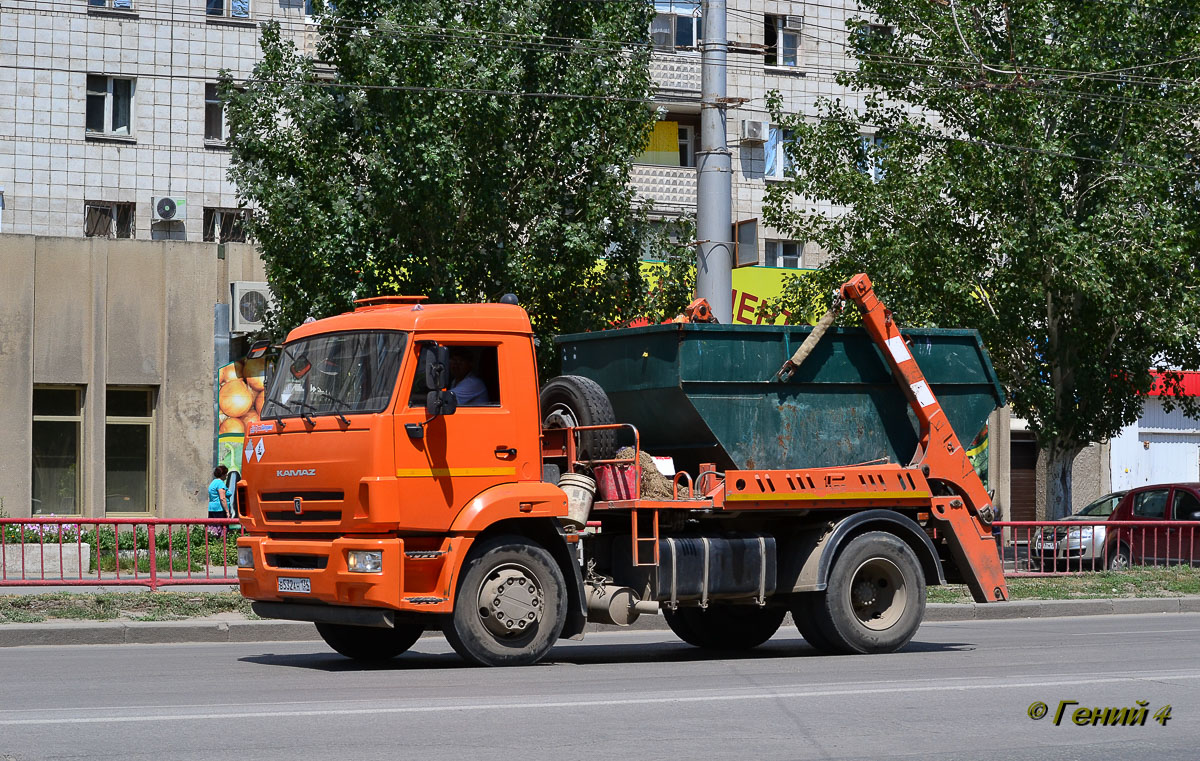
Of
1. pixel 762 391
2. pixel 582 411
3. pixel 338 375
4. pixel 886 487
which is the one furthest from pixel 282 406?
pixel 886 487

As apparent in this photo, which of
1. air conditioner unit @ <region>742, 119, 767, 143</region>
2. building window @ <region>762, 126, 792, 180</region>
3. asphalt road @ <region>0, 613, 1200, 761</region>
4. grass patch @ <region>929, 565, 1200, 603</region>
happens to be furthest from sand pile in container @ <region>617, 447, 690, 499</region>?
building window @ <region>762, 126, 792, 180</region>

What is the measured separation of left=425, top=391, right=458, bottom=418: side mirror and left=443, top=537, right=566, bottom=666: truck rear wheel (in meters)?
1.02

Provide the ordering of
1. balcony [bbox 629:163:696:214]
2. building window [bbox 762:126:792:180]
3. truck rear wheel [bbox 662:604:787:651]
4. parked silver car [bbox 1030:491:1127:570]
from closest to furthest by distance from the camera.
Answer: truck rear wheel [bbox 662:604:787:651] < parked silver car [bbox 1030:491:1127:570] < balcony [bbox 629:163:696:214] < building window [bbox 762:126:792:180]

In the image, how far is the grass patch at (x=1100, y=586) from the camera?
19094mm

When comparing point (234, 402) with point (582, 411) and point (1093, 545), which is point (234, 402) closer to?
point (1093, 545)

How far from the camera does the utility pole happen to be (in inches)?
661

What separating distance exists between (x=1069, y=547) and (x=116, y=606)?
13.0 meters

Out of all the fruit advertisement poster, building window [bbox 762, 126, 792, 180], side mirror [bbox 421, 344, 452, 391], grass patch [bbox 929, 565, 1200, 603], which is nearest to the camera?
side mirror [bbox 421, 344, 452, 391]

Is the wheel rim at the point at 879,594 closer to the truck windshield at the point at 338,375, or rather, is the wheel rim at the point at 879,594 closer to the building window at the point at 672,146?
the truck windshield at the point at 338,375

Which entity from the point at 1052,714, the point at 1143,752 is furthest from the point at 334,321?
the point at 1143,752

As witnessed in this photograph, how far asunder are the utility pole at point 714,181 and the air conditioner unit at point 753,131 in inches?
801

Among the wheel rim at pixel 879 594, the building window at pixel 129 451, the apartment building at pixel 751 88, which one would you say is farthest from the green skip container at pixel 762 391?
the apartment building at pixel 751 88

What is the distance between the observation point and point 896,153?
27.1 m

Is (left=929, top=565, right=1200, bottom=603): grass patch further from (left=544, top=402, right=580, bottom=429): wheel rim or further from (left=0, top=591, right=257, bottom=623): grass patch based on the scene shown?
(left=0, top=591, right=257, bottom=623): grass patch
